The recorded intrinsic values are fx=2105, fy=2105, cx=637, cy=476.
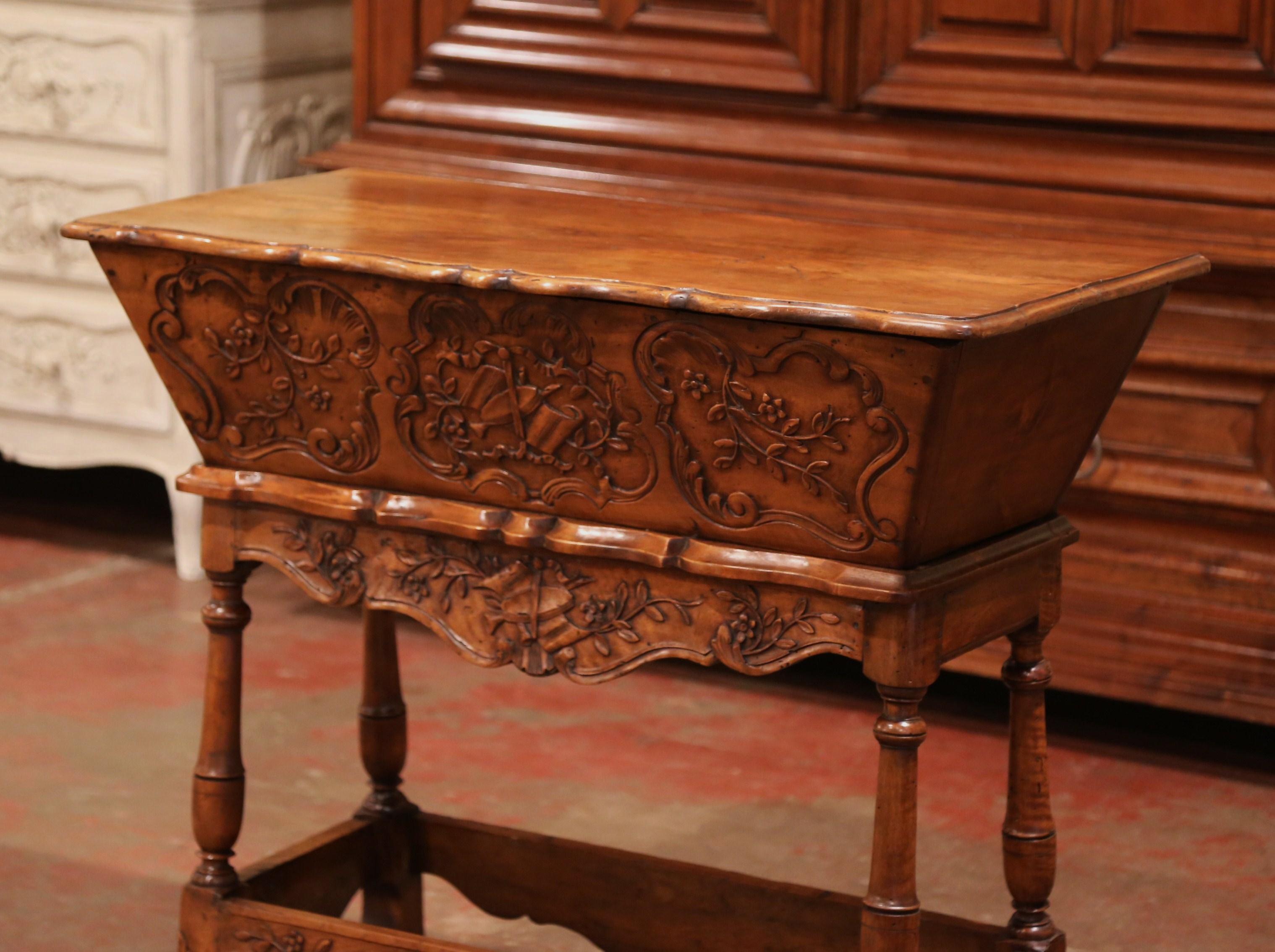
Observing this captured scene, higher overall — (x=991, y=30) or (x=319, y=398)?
(x=991, y=30)

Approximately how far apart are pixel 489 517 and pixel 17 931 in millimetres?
1043

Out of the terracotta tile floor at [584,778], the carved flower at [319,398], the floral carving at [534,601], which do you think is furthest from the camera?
the terracotta tile floor at [584,778]

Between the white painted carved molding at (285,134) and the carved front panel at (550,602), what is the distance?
6.34 ft

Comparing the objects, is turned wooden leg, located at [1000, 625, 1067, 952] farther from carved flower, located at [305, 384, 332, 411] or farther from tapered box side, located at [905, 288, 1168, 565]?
carved flower, located at [305, 384, 332, 411]

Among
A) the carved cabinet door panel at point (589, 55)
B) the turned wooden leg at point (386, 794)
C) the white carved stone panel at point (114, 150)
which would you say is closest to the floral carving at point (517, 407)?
the turned wooden leg at point (386, 794)

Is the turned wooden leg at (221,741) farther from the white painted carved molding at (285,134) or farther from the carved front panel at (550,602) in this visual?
the white painted carved molding at (285,134)

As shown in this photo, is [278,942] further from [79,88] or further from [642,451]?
[79,88]

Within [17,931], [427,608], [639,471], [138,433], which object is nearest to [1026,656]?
[639,471]

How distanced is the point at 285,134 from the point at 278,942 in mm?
2431

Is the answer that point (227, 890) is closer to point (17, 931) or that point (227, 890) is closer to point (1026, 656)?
point (17, 931)

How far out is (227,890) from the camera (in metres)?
2.72

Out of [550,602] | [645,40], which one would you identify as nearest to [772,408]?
[550,602]

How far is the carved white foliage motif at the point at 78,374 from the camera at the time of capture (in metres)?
4.59

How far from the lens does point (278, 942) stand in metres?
2.68
